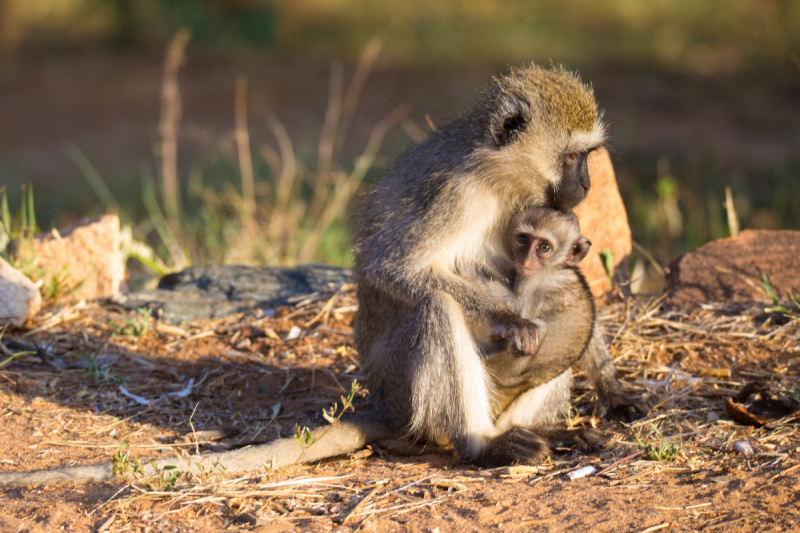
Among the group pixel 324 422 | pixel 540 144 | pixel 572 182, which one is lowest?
pixel 324 422

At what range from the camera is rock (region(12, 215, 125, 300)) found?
15.6ft

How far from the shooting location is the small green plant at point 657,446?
3.13m

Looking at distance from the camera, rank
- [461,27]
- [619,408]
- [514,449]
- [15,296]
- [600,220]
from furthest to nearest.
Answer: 1. [461,27]
2. [600,220]
3. [15,296]
4. [619,408]
5. [514,449]

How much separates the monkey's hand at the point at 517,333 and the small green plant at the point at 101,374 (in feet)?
6.28

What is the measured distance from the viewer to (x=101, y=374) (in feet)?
13.1

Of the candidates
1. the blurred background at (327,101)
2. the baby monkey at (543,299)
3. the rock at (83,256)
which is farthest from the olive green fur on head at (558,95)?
the blurred background at (327,101)

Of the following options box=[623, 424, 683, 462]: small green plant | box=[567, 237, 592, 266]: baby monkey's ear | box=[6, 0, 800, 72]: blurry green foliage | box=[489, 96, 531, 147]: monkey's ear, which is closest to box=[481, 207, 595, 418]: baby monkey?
box=[567, 237, 592, 266]: baby monkey's ear

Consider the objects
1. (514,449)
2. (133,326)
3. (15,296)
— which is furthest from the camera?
(133,326)

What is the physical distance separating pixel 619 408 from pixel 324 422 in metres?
1.37

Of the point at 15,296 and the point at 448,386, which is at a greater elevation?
the point at 15,296

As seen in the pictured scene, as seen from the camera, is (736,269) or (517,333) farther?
(736,269)

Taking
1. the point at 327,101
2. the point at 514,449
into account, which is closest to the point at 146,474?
the point at 514,449

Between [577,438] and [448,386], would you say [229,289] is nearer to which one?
[448,386]

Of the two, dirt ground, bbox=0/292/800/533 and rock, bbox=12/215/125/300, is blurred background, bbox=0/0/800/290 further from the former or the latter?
dirt ground, bbox=0/292/800/533
